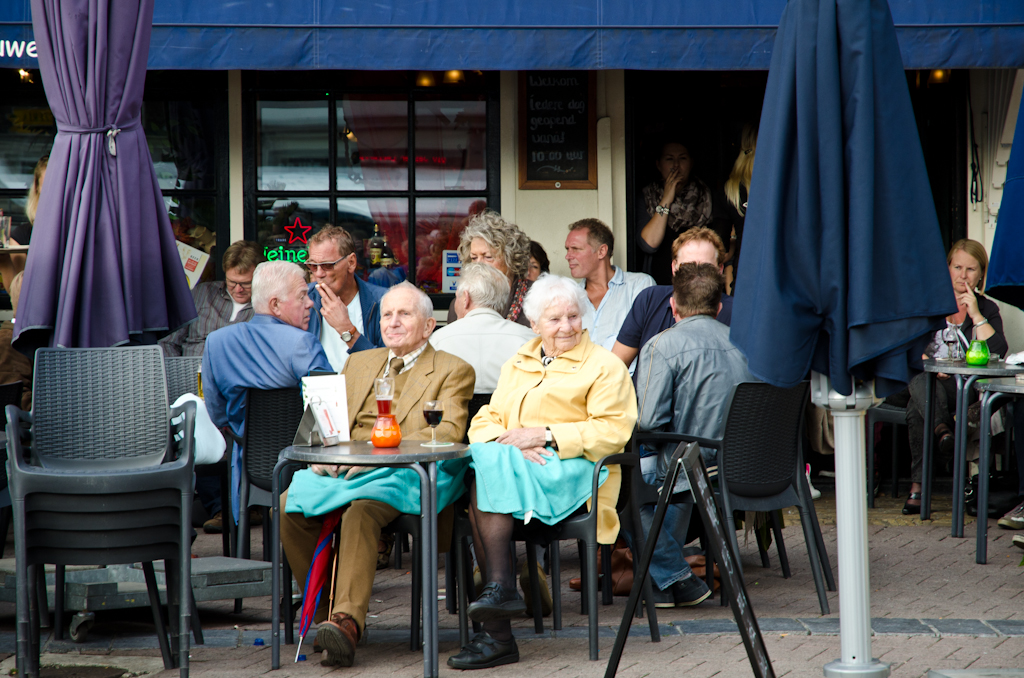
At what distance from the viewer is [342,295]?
272 inches

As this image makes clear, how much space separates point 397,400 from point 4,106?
15.9 feet

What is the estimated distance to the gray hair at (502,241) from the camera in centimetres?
658

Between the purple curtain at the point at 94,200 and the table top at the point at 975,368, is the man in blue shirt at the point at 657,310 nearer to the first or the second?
the table top at the point at 975,368

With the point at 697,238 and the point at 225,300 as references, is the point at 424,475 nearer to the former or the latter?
the point at 697,238

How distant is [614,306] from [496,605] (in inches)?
140

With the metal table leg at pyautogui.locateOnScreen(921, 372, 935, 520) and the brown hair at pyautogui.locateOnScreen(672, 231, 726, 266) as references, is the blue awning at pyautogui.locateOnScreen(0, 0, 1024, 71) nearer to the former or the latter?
the brown hair at pyautogui.locateOnScreen(672, 231, 726, 266)

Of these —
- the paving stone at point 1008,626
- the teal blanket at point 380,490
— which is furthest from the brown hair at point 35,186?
the paving stone at point 1008,626

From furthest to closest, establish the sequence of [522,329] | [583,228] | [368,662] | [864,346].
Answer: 1. [583,228]
2. [522,329]
3. [368,662]
4. [864,346]

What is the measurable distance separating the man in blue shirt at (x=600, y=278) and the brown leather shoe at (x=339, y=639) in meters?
3.38

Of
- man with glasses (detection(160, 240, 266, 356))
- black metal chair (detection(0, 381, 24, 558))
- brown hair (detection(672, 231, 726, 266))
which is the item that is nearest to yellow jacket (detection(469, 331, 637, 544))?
brown hair (detection(672, 231, 726, 266))

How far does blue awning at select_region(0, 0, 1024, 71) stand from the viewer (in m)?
6.81

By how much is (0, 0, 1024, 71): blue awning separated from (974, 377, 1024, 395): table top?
2.02 metres

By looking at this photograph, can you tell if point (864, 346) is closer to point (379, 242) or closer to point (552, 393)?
point (552, 393)

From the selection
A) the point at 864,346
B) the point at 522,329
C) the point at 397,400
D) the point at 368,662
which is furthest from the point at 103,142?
the point at 864,346
